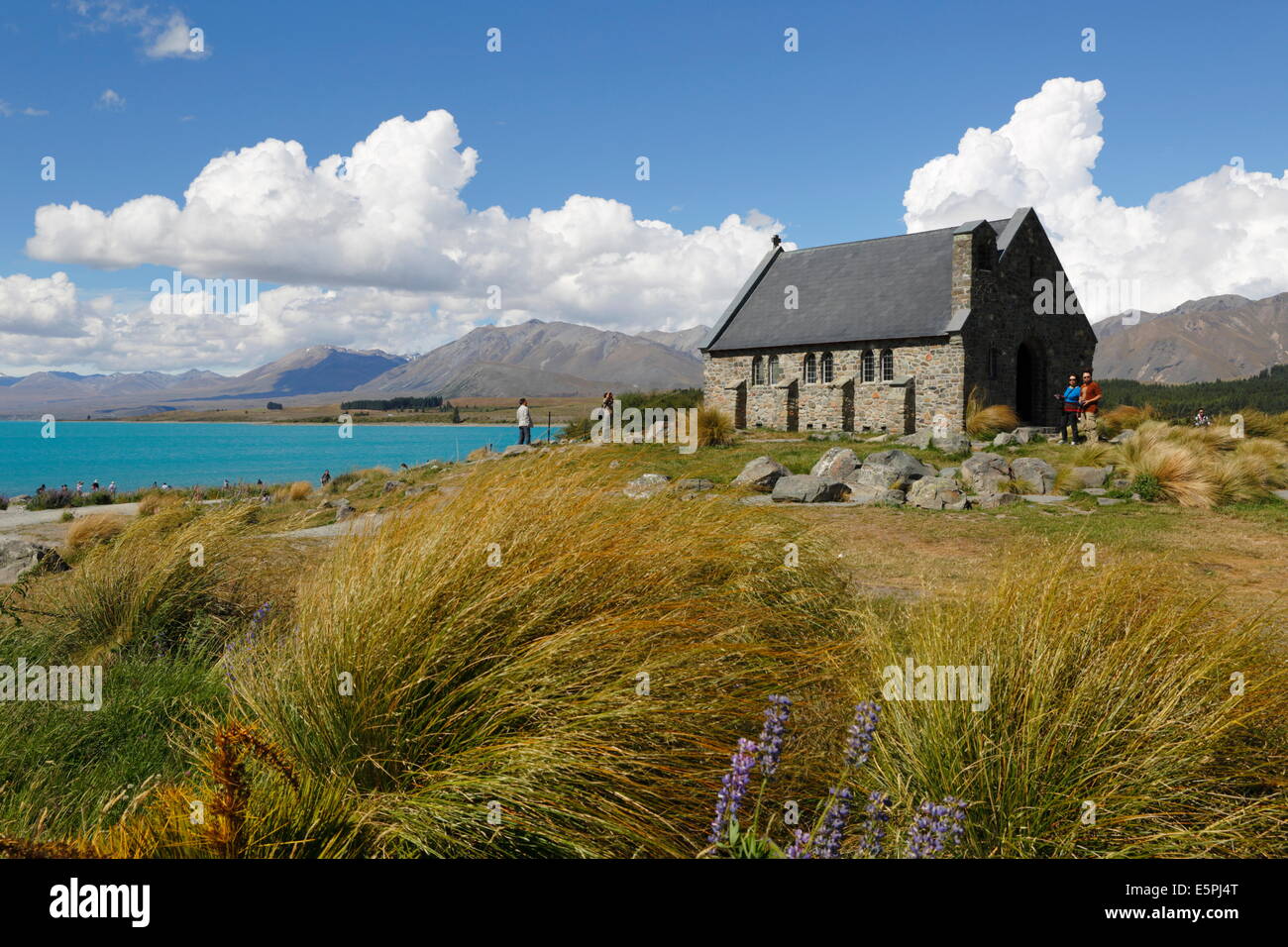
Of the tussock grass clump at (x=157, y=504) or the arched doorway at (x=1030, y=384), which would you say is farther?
the arched doorway at (x=1030, y=384)

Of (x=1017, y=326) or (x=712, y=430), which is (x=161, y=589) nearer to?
(x=712, y=430)

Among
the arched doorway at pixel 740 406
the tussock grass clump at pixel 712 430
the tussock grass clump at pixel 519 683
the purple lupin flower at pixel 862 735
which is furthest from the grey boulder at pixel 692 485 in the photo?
the arched doorway at pixel 740 406

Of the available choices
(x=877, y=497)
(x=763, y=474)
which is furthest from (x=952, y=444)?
(x=763, y=474)

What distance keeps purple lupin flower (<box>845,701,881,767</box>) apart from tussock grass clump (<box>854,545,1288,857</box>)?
267mm

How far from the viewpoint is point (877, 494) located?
44.0 feet

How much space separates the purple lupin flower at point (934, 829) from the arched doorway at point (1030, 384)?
108ft

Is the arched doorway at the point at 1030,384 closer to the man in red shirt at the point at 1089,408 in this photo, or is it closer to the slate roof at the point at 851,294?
the slate roof at the point at 851,294

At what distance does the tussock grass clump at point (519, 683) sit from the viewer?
2.63 m

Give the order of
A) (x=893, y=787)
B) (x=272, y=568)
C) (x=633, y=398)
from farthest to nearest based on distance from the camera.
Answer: (x=633, y=398), (x=272, y=568), (x=893, y=787)
